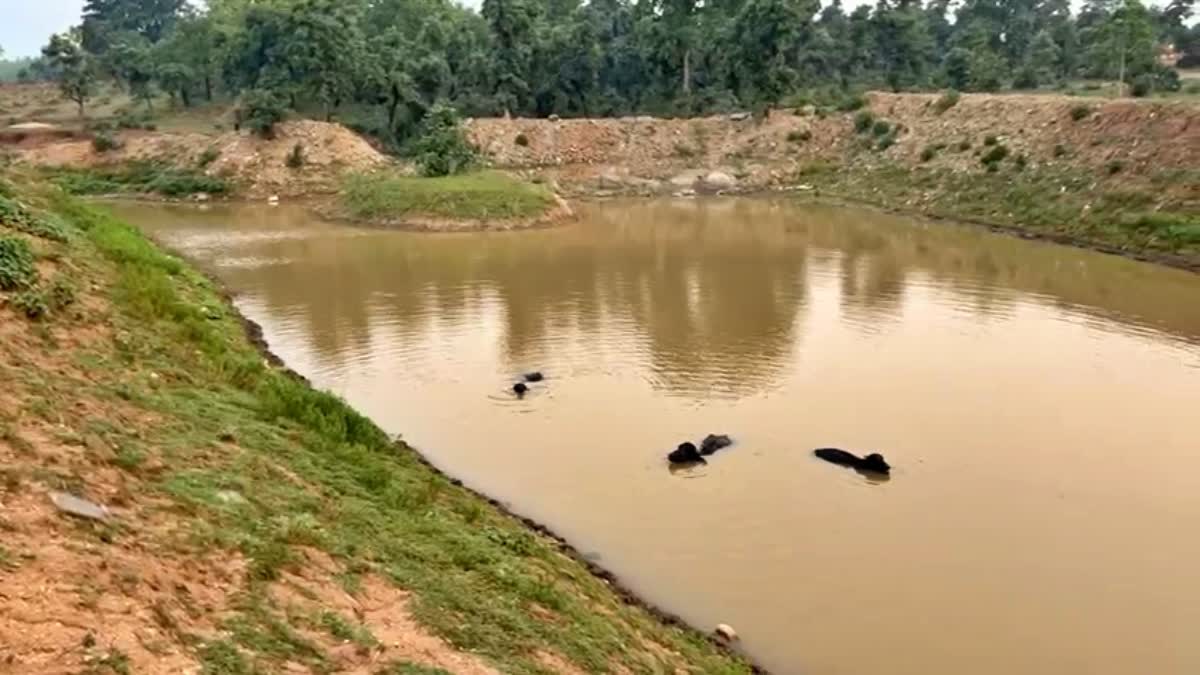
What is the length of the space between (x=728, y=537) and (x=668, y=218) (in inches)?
1286

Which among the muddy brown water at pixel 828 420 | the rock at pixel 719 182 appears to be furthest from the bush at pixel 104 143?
the rock at pixel 719 182

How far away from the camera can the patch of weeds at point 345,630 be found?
7504 millimetres

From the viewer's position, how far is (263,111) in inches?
2108

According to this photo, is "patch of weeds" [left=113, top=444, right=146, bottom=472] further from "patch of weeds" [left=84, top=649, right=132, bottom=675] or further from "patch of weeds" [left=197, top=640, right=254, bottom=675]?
"patch of weeds" [left=84, top=649, right=132, bottom=675]

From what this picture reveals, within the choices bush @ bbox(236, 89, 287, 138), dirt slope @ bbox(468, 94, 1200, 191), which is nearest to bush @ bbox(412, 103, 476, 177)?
dirt slope @ bbox(468, 94, 1200, 191)

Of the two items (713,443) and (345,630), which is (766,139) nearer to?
(713,443)

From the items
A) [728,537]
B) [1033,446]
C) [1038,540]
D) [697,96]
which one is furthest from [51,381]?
[697,96]

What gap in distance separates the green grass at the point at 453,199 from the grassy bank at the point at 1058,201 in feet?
55.7

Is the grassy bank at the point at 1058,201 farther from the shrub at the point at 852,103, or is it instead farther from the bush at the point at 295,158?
the bush at the point at 295,158

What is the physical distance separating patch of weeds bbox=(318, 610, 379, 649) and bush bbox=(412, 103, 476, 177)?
3915 centimetres

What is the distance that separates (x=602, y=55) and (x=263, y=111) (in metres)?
22.4

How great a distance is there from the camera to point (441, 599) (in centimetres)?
876

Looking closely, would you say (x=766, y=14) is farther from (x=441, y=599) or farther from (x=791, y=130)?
(x=441, y=599)

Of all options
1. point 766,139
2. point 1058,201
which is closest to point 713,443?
point 1058,201
